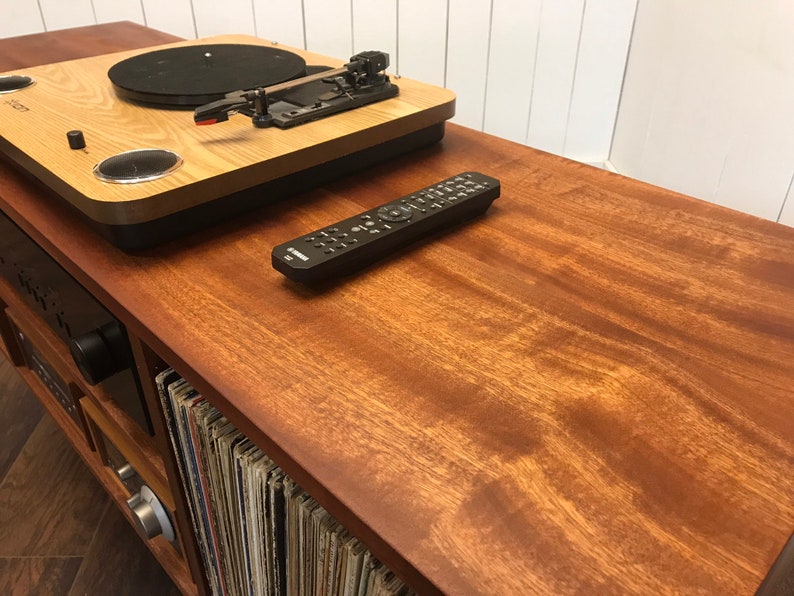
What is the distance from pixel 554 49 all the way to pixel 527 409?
1.54 metres

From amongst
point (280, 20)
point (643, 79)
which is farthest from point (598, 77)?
point (280, 20)

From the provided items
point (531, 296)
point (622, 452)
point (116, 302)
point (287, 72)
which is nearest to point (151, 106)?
point (287, 72)

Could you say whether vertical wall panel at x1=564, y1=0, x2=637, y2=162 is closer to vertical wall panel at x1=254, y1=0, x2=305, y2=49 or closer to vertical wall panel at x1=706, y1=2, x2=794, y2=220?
vertical wall panel at x1=706, y1=2, x2=794, y2=220

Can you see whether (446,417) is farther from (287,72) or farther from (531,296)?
(287,72)

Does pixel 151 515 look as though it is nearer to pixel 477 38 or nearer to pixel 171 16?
pixel 171 16

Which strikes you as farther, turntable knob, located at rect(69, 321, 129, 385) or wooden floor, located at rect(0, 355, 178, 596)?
wooden floor, located at rect(0, 355, 178, 596)

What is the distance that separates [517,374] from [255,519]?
25 cm

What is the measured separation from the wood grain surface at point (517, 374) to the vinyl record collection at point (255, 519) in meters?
0.07

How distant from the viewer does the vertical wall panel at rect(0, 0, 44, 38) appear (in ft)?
4.42

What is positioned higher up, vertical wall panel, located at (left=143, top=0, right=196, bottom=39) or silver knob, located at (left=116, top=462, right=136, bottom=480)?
vertical wall panel, located at (left=143, top=0, right=196, bottom=39)

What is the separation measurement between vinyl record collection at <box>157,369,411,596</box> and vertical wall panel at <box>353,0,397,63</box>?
1.19m

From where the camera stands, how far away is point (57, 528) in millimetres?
1083

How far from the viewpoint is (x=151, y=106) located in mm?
727

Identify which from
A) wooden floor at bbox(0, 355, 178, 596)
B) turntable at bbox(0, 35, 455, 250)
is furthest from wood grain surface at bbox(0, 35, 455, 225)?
wooden floor at bbox(0, 355, 178, 596)
